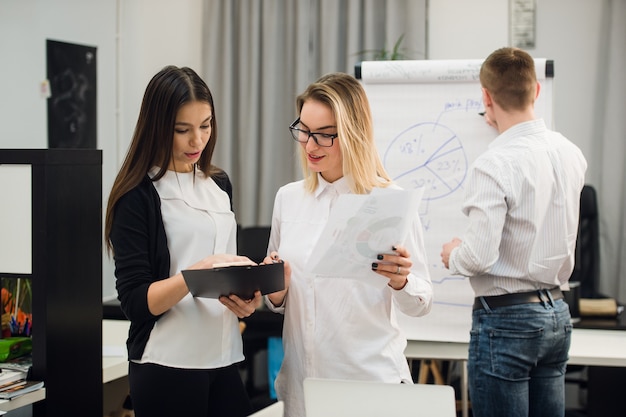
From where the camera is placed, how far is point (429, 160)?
310 centimetres

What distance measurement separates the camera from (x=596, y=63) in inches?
185

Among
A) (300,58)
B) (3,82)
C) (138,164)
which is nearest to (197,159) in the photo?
(138,164)

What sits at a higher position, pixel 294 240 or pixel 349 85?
pixel 349 85

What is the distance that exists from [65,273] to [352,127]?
817 millimetres

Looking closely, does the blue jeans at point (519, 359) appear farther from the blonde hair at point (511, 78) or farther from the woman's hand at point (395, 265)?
the woman's hand at point (395, 265)

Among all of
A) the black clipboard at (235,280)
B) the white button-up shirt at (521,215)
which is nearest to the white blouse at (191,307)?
the black clipboard at (235,280)

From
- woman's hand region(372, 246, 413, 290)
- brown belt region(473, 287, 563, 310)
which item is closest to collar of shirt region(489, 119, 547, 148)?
brown belt region(473, 287, 563, 310)

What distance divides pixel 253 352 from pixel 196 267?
3085 mm

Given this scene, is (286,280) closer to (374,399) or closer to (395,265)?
(395,265)

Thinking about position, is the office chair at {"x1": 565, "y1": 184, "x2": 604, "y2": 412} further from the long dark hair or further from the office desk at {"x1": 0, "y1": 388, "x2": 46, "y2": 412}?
the office desk at {"x1": 0, "y1": 388, "x2": 46, "y2": 412}

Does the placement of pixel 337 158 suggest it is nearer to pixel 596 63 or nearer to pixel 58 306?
pixel 58 306

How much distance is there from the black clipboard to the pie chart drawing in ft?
4.87

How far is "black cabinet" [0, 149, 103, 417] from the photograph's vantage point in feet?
6.09

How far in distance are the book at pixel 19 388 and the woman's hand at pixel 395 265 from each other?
2.85 feet
